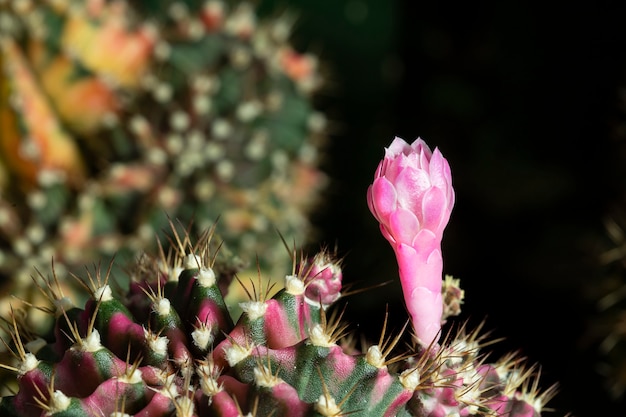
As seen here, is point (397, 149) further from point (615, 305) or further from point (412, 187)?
point (615, 305)

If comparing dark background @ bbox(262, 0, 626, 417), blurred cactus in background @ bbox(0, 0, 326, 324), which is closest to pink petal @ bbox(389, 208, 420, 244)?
blurred cactus in background @ bbox(0, 0, 326, 324)

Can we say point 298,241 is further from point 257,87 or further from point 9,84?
point 9,84

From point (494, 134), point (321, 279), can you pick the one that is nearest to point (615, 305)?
point (494, 134)

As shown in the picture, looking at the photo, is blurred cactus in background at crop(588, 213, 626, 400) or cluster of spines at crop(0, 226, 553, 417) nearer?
cluster of spines at crop(0, 226, 553, 417)

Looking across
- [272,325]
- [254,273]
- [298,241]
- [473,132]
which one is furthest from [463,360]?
[473,132]

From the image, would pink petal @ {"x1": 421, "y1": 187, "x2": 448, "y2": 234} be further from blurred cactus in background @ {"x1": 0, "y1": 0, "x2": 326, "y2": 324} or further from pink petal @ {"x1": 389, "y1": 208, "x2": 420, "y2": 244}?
blurred cactus in background @ {"x1": 0, "y1": 0, "x2": 326, "y2": 324}

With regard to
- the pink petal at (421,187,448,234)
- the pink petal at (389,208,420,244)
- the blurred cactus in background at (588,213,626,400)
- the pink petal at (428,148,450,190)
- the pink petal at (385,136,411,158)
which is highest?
the pink petal at (385,136,411,158)
